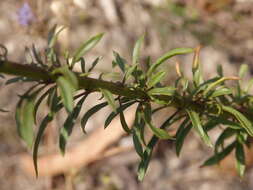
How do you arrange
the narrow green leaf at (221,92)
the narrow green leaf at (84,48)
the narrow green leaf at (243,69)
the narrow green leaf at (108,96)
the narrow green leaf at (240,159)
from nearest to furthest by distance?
the narrow green leaf at (108,96)
the narrow green leaf at (84,48)
the narrow green leaf at (221,92)
the narrow green leaf at (240,159)
the narrow green leaf at (243,69)

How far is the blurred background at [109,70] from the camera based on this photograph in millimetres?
3330

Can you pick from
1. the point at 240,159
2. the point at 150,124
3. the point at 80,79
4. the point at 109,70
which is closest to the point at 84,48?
the point at 80,79

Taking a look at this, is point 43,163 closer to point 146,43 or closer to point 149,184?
point 149,184

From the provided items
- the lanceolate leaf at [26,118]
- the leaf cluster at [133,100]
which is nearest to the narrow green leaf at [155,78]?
the leaf cluster at [133,100]

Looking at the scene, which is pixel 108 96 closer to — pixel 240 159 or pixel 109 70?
pixel 240 159

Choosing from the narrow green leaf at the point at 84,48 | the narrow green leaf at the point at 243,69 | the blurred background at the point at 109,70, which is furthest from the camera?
the blurred background at the point at 109,70

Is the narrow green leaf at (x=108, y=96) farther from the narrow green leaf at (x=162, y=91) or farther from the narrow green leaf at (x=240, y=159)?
the narrow green leaf at (x=240, y=159)

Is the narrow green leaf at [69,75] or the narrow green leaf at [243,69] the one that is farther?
the narrow green leaf at [243,69]

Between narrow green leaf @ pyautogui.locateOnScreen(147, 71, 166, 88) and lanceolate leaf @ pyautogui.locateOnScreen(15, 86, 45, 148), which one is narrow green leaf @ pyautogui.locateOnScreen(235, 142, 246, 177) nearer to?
narrow green leaf @ pyautogui.locateOnScreen(147, 71, 166, 88)

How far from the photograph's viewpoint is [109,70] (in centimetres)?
361

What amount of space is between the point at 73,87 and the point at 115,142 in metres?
2.64

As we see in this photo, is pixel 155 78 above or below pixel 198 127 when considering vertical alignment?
above

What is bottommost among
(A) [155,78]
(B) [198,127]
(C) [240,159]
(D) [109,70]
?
(D) [109,70]

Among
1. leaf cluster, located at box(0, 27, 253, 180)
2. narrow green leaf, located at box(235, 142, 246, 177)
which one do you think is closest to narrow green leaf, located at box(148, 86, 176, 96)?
leaf cluster, located at box(0, 27, 253, 180)
